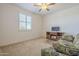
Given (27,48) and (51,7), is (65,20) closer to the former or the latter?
(51,7)

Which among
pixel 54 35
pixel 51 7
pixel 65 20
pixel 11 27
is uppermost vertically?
pixel 51 7

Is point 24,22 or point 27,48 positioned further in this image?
point 24,22

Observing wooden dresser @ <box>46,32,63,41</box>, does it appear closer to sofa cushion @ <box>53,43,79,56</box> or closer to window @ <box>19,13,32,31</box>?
sofa cushion @ <box>53,43,79,56</box>

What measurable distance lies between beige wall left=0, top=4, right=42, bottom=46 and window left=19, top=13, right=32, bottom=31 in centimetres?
7

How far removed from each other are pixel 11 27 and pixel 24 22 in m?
0.24

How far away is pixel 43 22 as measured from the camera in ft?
6.45

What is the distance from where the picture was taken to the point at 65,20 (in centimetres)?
188

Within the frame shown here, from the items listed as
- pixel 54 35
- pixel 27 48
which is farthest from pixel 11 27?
pixel 54 35

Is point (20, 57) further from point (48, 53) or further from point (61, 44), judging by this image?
point (61, 44)

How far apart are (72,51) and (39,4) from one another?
3.07ft

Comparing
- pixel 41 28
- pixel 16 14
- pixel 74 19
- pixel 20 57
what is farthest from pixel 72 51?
pixel 16 14

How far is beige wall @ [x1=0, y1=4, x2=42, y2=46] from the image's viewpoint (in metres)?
1.79

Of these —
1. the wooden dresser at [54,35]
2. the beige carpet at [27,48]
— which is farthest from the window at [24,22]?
the wooden dresser at [54,35]

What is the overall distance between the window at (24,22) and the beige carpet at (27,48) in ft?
0.85
